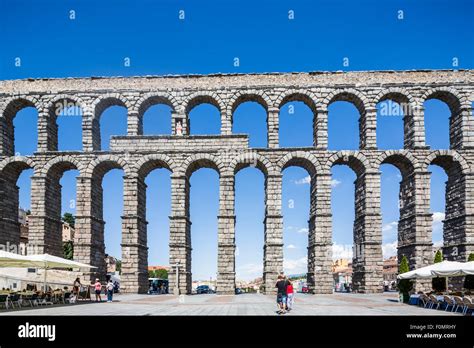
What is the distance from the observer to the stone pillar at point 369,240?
36125 millimetres

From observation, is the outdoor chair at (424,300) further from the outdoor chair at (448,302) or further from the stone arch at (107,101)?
the stone arch at (107,101)

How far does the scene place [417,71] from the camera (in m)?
38.7

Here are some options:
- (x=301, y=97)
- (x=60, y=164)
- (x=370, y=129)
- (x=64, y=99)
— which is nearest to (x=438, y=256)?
(x=370, y=129)

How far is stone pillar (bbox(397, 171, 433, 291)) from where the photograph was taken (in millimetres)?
35844

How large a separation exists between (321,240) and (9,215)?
2736 centimetres

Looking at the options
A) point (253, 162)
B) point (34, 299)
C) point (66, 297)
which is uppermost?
point (253, 162)

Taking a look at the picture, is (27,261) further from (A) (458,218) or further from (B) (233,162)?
(A) (458,218)

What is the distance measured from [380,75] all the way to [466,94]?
23.9ft

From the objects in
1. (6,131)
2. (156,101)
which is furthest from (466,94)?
(6,131)

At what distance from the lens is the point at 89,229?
37.4 metres

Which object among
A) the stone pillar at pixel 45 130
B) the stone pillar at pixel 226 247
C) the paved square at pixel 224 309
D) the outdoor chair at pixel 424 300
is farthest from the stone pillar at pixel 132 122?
the outdoor chair at pixel 424 300

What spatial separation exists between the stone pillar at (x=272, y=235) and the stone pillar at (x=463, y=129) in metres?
15.5

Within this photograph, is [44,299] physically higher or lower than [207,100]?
lower
